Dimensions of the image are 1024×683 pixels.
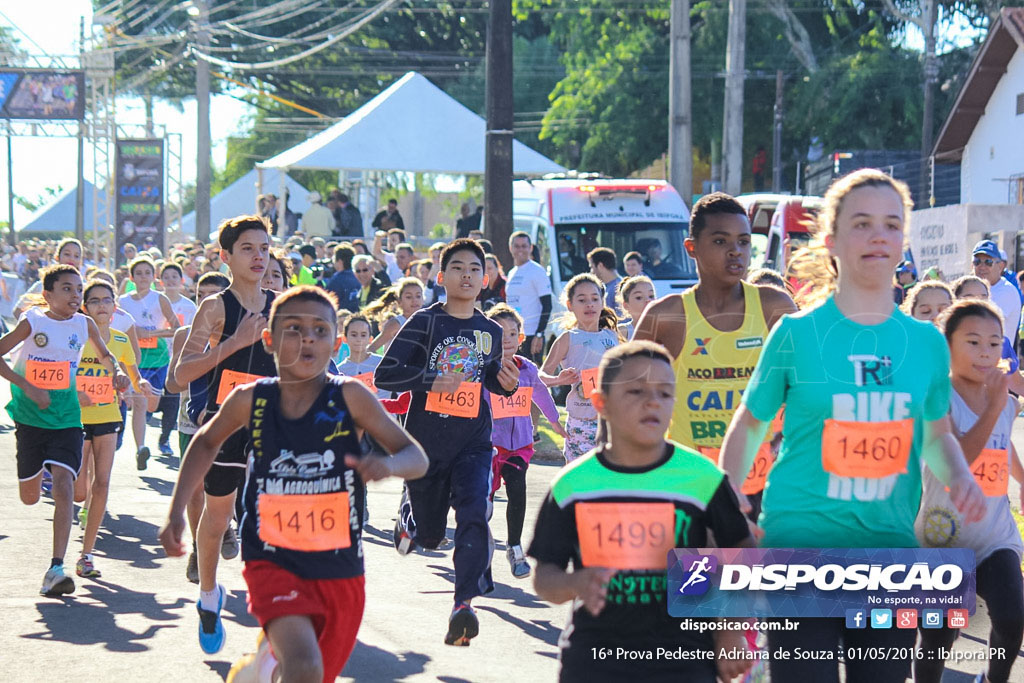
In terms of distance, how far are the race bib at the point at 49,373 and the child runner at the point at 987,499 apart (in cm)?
540

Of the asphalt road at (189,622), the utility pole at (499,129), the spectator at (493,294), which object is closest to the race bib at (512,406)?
the asphalt road at (189,622)

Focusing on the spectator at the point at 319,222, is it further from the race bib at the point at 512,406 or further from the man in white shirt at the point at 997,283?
the race bib at the point at 512,406

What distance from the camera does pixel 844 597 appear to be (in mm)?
4051

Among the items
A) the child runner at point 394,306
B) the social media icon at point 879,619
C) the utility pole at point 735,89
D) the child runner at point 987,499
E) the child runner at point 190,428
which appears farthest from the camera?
the utility pole at point 735,89

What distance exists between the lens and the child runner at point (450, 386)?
7594 millimetres

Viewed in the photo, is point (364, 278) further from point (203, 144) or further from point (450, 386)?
point (203, 144)

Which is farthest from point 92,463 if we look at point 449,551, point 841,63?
point 841,63

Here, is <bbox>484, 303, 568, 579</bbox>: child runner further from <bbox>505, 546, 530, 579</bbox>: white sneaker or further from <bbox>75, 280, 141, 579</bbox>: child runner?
<bbox>75, 280, 141, 579</bbox>: child runner

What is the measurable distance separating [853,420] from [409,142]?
1005 inches

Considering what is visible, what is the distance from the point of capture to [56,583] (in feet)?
26.9

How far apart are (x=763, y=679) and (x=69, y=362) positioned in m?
5.66

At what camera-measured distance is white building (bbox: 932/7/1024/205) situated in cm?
3238

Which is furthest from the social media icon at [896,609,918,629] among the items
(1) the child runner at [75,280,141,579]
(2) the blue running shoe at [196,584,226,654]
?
(1) the child runner at [75,280,141,579]

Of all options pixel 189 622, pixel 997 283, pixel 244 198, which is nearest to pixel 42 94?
pixel 244 198
